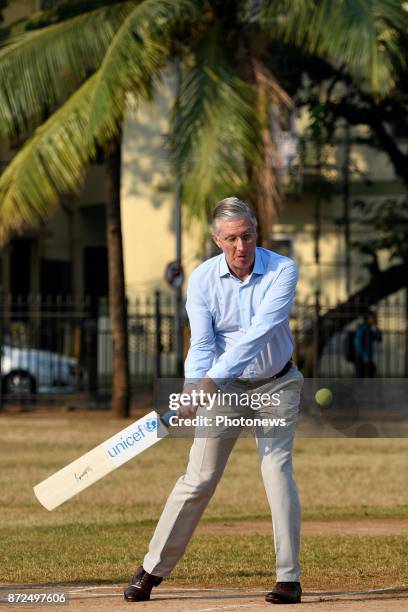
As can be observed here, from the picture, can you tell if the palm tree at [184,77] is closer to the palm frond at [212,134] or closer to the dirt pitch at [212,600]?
the palm frond at [212,134]

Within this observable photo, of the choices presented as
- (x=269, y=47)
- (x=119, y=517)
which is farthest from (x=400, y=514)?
(x=269, y=47)

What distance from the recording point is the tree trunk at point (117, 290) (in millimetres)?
22312

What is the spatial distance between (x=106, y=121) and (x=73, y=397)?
8.99 meters

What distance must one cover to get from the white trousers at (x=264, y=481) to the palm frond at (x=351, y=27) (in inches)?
420

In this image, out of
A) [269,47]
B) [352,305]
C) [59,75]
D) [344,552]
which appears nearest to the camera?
[344,552]

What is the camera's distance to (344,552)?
30.0 feet

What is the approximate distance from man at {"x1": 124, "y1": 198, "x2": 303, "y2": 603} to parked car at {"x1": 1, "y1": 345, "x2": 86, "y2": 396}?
18797 millimetres

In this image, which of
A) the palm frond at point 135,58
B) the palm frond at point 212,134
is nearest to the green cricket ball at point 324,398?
the palm frond at point 212,134

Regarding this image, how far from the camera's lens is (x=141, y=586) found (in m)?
6.81

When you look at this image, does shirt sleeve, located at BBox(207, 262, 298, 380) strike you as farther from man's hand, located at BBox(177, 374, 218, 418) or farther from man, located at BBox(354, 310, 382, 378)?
man, located at BBox(354, 310, 382, 378)

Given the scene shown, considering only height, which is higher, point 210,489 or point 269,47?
point 269,47

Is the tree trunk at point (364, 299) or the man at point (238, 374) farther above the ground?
the man at point (238, 374)

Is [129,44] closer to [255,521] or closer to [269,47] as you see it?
[269,47]

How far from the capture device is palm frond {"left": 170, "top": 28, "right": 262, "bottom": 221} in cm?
1753
